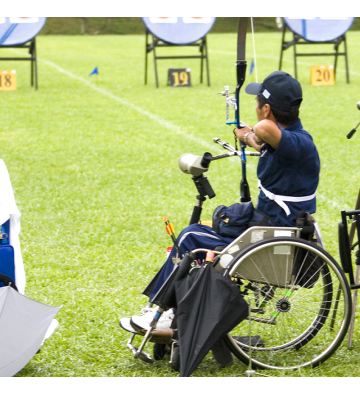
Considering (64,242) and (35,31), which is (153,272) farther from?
(35,31)

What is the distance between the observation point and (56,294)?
3988 mm

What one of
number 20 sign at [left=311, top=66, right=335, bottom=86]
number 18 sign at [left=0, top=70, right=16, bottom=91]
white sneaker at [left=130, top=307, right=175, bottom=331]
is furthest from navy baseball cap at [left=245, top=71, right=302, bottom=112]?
number 20 sign at [left=311, top=66, right=335, bottom=86]

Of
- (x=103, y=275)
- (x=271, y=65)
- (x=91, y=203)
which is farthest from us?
(x=271, y=65)

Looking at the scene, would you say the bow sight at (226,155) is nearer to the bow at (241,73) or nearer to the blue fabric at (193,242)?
the bow at (241,73)

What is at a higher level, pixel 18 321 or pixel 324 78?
pixel 18 321

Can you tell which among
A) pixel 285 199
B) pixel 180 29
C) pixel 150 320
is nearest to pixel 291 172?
pixel 285 199

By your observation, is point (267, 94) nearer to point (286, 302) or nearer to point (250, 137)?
point (250, 137)

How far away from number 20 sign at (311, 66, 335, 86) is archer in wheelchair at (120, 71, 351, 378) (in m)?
9.96

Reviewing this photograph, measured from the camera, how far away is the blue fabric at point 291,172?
9.66ft

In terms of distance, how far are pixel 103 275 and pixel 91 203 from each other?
169cm

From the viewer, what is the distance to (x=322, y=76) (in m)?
12.8

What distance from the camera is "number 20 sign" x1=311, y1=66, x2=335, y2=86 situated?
41.9ft

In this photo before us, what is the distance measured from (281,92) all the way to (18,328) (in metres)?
1.46

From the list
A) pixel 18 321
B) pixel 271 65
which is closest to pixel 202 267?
pixel 18 321
